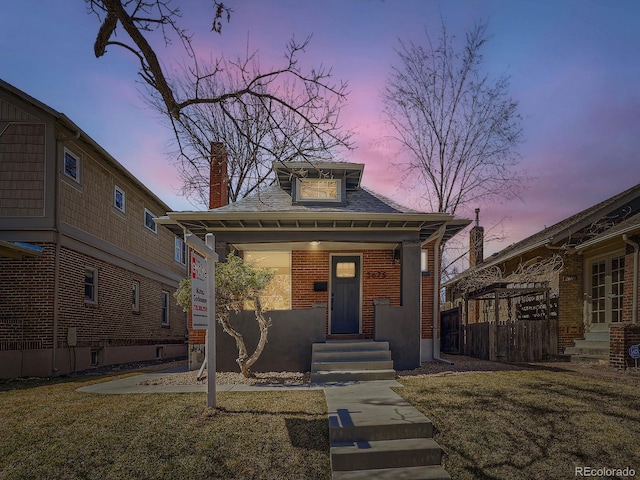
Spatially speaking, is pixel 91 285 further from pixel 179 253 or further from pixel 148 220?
pixel 179 253

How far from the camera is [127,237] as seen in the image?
17031 millimetres

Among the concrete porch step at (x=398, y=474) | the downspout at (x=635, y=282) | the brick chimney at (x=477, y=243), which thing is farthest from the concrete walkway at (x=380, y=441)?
the brick chimney at (x=477, y=243)

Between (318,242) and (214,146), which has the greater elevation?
(214,146)

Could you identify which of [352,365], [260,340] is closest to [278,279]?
[260,340]

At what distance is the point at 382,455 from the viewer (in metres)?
5.41

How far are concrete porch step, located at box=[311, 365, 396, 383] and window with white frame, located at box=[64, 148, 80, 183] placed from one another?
30.6 ft

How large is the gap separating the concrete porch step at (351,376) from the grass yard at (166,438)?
6.12 feet

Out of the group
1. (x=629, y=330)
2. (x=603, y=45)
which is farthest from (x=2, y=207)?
(x=629, y=330)

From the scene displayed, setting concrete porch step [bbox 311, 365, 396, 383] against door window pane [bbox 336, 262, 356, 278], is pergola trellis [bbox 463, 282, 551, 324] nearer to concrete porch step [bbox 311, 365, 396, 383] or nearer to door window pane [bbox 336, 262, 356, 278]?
door window pane [bbox 336, 262, 356, 278]

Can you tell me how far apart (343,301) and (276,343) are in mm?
3070

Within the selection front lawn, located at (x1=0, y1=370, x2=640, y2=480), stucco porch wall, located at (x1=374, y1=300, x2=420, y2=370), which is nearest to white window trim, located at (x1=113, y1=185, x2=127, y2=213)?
front lawn, located at (x1=0, y1=370, x2=640, y2=480)

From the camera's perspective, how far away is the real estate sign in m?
6.36

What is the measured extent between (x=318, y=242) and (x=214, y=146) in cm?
558

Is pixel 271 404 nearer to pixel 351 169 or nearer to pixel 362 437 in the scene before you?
pixel 362 437
